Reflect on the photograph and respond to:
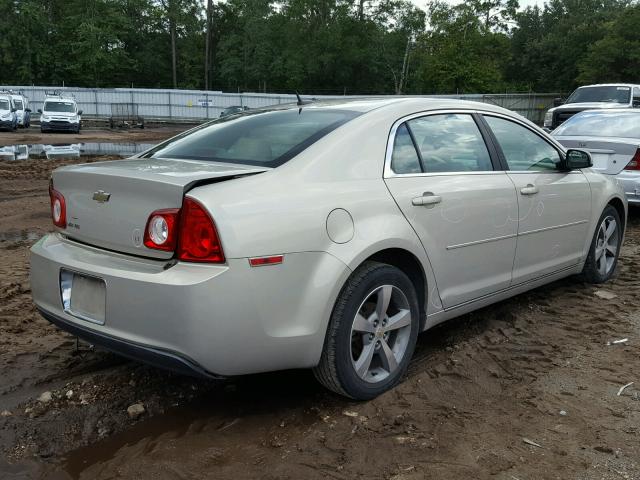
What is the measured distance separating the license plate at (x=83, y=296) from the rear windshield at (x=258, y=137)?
0.88 meters

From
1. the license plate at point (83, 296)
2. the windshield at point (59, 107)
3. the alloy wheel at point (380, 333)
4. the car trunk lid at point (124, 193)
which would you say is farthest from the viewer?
the windshield at point (59, 107)

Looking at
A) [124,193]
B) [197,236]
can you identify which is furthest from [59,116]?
[197,236]

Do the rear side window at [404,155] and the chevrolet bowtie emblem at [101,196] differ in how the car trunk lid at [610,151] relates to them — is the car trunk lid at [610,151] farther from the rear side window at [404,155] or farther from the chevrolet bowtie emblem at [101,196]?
the chevrolet bowtie emblem at [101,196]

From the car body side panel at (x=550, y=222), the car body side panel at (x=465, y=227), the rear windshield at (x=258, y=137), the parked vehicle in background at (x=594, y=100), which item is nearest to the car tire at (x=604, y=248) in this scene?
the car body side panel at (x=550, y=222)

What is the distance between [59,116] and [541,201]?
27.6m

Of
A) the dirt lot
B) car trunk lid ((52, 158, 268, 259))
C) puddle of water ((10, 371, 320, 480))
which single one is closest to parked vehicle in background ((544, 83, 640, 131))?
the dirt lot

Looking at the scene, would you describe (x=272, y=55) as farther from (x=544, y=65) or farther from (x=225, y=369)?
(x=225, y=369)

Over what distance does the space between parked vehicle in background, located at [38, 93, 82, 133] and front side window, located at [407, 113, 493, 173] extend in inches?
1076

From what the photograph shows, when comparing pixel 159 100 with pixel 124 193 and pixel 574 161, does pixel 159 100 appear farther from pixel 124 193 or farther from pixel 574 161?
pixel 124 193

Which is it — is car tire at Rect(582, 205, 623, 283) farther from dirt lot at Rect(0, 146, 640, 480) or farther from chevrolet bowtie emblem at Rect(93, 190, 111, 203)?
chevrolet bowtie emblem at Rect(93, 190, 111, 203)

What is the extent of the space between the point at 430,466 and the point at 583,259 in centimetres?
294

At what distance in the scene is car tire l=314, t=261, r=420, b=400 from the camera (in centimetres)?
296

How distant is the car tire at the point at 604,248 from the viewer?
514cm

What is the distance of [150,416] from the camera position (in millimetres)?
3105
